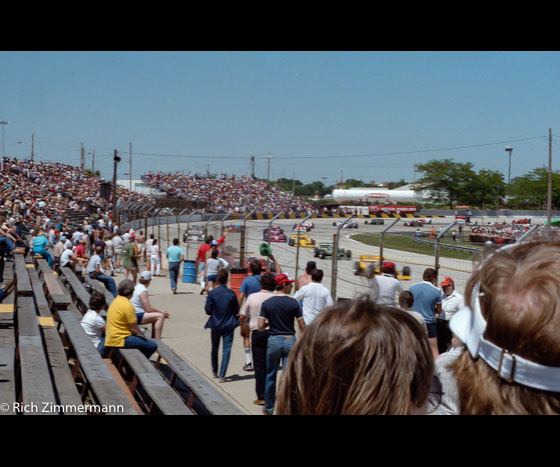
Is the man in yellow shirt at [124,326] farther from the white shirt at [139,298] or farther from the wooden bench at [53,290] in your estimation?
the wooden bench at [53,290]

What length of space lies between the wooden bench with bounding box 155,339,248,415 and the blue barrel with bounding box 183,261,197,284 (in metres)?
10.8

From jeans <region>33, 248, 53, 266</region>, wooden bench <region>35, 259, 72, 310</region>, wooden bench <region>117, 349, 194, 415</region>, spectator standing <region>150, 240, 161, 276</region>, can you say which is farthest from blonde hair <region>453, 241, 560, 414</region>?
spectator standing <region>150, 240, 161, 276</region>

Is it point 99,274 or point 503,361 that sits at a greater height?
point 503,361

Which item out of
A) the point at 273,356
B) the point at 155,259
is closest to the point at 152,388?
the point at 273,356

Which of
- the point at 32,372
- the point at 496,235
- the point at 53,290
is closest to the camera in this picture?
the point at 32,372

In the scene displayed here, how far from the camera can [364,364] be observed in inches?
56.2

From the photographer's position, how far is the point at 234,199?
9144 cm

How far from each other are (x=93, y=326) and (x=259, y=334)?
248cm

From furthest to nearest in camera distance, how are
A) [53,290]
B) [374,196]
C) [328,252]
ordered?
[374,196] → [328,252] → [53,290]

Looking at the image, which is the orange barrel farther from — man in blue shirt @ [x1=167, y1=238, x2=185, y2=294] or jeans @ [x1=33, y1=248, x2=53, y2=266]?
jeans @ [x1=33, y1=248, x2=53, y2=266]

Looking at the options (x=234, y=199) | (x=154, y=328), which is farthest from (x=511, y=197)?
(x=154, y=328)

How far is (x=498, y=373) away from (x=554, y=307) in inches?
6.9

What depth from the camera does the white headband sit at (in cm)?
124

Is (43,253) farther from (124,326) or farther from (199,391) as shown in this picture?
(199,391)
